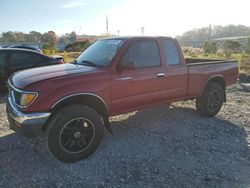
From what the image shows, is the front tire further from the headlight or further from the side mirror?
the side mirror

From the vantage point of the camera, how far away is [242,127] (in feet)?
19.6

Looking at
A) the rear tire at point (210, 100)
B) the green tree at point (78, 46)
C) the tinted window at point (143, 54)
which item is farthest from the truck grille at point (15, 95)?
the green tree at point (78, 46)

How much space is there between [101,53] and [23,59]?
14.8 feet

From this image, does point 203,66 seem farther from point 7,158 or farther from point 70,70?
point 7,158

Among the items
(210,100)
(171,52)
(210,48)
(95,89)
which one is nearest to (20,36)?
(210,48)

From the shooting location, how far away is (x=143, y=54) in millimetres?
5156

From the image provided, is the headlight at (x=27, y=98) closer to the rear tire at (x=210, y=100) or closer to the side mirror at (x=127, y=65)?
the side mirror at (x=127, y=65)

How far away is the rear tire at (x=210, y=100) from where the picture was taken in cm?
632

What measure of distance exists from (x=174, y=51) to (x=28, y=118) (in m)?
3.15

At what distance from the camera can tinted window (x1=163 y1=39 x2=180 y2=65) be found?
18.0ft

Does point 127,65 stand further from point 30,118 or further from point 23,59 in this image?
point 23,59

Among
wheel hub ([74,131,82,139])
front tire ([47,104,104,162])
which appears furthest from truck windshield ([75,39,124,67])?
wheel hub ([74,131,82,139])

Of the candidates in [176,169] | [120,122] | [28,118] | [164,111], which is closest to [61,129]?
[28,118]

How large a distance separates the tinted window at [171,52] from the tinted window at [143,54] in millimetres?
252
